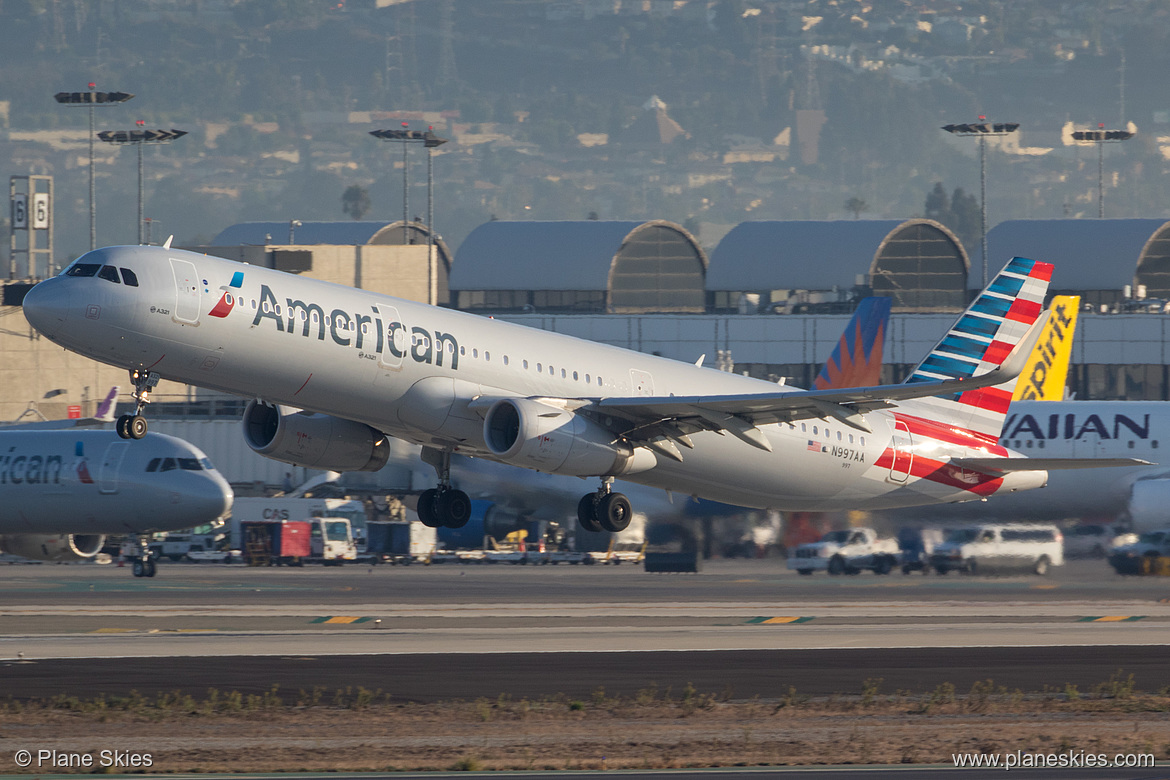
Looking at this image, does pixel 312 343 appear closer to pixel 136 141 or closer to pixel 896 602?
pixel 896 602

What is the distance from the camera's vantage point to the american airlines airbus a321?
3425 cm

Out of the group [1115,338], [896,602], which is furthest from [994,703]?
[1115,338]

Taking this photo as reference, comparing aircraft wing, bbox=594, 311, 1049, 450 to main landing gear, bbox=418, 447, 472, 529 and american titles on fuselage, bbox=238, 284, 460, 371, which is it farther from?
main landing gear, bbox=418, 447, 472, 529

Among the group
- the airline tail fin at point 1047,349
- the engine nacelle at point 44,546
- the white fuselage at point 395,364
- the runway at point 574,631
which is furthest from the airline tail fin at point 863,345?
the engine nacelle at point 44,546

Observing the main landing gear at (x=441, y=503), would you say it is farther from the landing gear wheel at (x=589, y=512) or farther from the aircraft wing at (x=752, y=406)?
the aircraft wing at (x=752, y=406)

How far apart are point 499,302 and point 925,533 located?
87.2m

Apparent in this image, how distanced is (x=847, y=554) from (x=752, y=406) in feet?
68.5

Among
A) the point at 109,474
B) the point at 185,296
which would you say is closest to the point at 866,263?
the point at 109,474

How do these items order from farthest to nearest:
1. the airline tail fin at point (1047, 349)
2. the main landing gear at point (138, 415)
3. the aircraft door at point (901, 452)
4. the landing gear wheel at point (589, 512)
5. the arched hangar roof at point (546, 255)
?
the arched hangar roof at point (546, 255), the airline tail fin at point (1047, 349), the aircraft door at point (901, 452), the landing gear wheel at point (589, 512), the main landing gear at point (138, 415)

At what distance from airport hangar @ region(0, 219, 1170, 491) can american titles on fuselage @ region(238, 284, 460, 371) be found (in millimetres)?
43870

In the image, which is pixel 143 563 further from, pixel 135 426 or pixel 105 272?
pixel 105 272

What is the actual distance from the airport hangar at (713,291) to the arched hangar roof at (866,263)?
0.16m

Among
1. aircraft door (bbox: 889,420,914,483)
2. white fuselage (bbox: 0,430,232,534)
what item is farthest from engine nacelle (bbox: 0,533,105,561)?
aircraft door (bbox: 889,420,914,483)

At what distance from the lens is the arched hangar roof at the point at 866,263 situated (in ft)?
423
